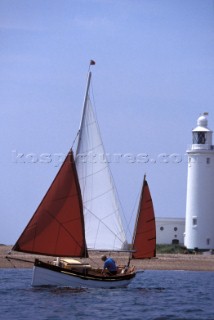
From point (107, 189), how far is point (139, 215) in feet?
14.0

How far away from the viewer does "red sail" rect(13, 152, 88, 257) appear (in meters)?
32.6

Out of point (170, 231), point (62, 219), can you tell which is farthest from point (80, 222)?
point (170, 231)

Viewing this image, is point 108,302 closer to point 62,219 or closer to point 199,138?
point 62,219

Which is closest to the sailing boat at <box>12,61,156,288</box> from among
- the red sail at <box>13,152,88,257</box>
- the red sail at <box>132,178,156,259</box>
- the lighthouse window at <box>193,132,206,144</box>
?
the red sail at <box>13,152,88,257</box>

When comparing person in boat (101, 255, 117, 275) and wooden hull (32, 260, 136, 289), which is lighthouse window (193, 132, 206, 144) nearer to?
person in boat (101, 255, 117, 275)

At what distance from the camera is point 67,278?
32625mm

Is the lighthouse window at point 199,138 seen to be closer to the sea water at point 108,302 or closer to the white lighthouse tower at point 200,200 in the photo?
the white lighthouse tower at point 200,200

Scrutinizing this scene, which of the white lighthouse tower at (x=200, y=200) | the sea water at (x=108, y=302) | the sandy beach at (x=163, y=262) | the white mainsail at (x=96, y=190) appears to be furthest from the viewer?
the white lighthouse tower at (x=200, y=200)

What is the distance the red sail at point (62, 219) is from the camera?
32.6m

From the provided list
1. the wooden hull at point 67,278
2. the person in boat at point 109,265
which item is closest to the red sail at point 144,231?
the person in boat at point 109,265

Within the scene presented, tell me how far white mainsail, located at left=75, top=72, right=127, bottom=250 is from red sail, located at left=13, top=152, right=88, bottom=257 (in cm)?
88

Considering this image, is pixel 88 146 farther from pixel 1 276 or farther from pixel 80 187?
pixel 1 276

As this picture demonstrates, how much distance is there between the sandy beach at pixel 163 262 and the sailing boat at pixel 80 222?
15.8m

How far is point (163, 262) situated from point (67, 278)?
22446mm
